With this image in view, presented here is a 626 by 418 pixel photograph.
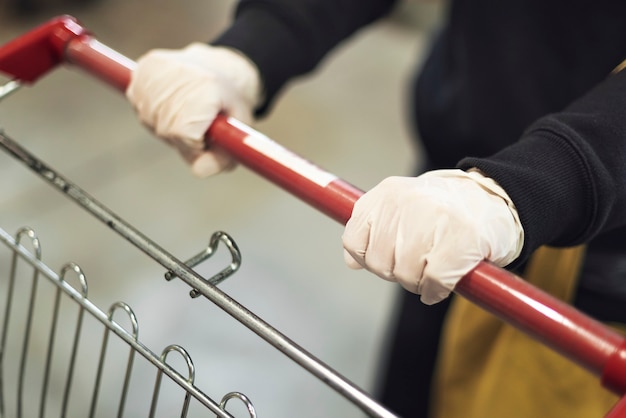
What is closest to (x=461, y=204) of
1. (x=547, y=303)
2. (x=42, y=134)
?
(x=547, y=303)

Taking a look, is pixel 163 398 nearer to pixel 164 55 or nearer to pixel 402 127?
pixel 164 55

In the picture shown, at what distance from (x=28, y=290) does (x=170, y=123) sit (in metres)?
0.90

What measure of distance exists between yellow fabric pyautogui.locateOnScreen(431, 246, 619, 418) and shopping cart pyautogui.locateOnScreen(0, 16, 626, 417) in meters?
0.30

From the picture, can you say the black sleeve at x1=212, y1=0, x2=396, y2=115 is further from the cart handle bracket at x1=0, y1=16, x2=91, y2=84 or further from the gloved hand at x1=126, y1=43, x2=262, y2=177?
the cart handle bracket at x1=0, y1=16, x2=91, y2=84

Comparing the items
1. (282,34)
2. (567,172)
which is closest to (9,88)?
(282,34)

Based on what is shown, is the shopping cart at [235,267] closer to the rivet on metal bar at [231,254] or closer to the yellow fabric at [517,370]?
the rivet on metal bar at [231,254]

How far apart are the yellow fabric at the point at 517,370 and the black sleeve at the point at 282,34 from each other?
0.36m

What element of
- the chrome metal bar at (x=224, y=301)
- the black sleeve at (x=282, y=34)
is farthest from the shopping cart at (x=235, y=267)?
the black sleeve at (x=282, y=34)

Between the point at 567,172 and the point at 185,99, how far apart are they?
366 millimetres

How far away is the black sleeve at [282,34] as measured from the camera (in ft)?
2.72

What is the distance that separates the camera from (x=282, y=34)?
0.84m

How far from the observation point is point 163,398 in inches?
46.6

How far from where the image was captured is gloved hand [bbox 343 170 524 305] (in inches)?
19.1

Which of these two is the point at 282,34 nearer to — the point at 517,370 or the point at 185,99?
the point at 185,99
